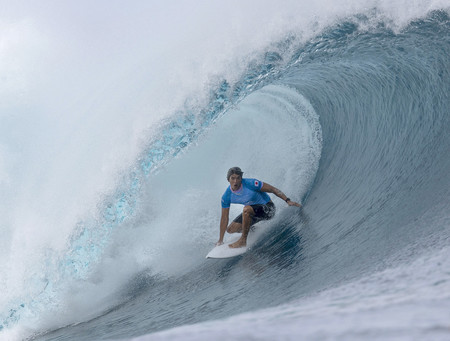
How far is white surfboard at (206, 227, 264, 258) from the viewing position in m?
6.44

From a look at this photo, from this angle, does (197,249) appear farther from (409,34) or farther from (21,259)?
(409,34)

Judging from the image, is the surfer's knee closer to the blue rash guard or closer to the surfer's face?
the blue rash guard

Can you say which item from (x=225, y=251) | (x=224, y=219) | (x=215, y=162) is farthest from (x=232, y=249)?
(x=215, y=162)

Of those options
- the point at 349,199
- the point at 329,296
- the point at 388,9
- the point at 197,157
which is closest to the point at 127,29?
the point at 197,157

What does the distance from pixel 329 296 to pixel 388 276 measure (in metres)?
0.35

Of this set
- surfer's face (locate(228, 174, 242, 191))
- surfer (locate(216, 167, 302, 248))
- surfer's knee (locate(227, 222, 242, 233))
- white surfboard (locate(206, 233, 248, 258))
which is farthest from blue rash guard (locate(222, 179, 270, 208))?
white surfboard (locate(206, 233, 248, 258))

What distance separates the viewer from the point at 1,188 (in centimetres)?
1037

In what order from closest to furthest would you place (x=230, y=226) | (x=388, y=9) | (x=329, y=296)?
(x=329, y=296), (x=230, y=226), (x=388, y=9)

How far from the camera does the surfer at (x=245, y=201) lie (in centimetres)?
633

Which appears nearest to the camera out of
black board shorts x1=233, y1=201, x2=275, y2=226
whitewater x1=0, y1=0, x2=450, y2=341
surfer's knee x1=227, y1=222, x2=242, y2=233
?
whitewater x1=0, y1=0, x2=450, y2=341

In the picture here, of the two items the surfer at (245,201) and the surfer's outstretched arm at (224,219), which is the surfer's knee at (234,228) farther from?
the surfer's outstretched arm at (224,219)

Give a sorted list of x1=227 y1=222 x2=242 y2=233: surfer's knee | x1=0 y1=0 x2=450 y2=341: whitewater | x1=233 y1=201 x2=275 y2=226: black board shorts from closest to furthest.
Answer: x1=0 y1=0 x2=450 y2=341: whitewater → x1=233 y1=201 x2=275 y2=226: black board shorts → x1=227 y1=222 x2=242 y2=233: surfer's knee

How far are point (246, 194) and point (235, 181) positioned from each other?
0.46 metres

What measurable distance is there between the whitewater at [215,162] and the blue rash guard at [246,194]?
0.51 metres
